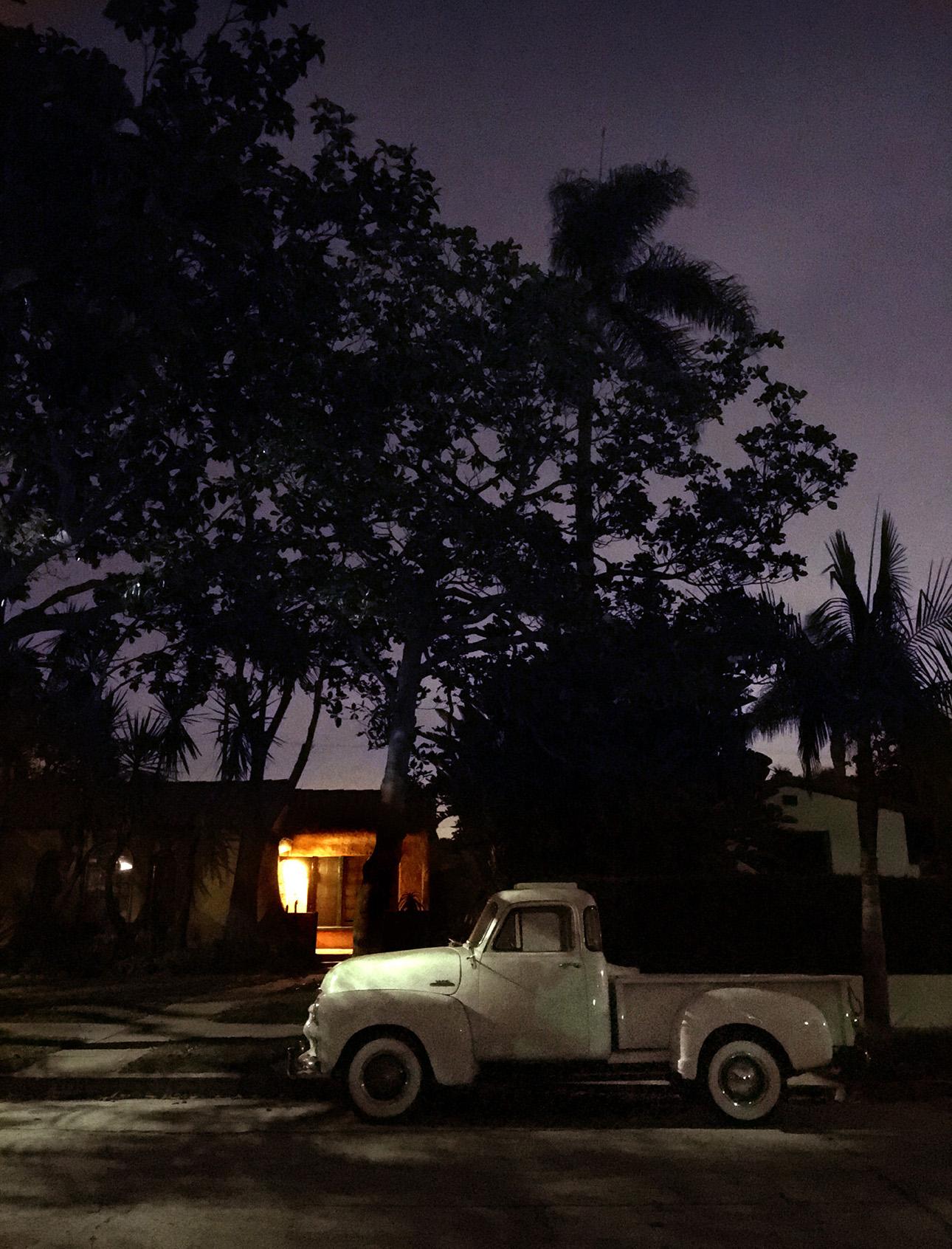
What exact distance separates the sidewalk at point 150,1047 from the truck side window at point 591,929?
3583 mm

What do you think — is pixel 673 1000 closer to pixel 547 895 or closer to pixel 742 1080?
pixel 742 1080

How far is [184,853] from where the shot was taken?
2683 centimetres

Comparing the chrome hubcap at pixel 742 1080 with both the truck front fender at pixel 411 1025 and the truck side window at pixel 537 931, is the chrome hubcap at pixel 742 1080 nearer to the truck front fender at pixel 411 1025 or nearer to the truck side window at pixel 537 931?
the truck side window at pixel 537 931

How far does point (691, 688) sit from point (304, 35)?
10.6m

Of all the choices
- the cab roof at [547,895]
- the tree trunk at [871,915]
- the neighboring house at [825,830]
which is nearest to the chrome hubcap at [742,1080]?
the cab roof at [547,895]

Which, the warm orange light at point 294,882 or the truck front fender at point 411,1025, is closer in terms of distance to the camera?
the truck front fender at point 411,1025

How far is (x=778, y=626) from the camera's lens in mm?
14578

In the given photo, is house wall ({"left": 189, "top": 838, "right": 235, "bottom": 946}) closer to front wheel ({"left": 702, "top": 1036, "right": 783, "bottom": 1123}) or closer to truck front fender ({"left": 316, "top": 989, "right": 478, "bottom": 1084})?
truck front fender ({"left": 316, "top": 989, "right": 478, "bottom": 1084})

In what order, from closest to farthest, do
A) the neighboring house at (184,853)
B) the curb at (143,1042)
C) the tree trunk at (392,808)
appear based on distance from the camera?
the curb at (143,1042) → the tree trunk at (392,808) → the neighboring house at (184,853)

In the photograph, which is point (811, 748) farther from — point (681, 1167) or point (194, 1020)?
point (194, 1020)

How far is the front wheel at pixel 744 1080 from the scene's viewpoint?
972 centimetres

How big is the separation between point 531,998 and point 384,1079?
1.37 meters

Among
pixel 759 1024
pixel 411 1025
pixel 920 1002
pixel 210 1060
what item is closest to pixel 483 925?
pixel 411 1025

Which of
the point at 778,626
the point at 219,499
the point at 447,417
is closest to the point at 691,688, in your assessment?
the point at 778,626
